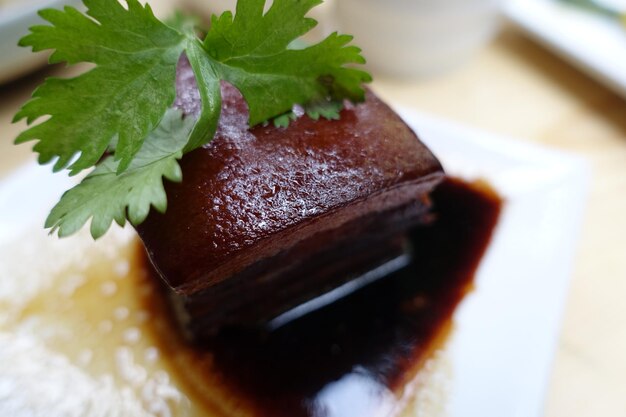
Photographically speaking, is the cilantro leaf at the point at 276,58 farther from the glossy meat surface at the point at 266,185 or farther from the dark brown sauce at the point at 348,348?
the dark brown sauce at the point at 348,348

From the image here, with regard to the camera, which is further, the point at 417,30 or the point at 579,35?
the point at 579,35

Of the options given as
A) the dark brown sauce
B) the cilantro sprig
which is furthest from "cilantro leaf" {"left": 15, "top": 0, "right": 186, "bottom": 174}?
the dark brown sauce

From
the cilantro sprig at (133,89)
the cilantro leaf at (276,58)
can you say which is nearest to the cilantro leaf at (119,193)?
the cilantro sprig at (133,89)

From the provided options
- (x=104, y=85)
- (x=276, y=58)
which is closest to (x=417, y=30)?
(x=276, y=58)

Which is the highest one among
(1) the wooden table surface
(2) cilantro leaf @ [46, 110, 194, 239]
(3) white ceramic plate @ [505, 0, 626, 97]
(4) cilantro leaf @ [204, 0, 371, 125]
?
(4) cilantro leaf @ [204, 0, 371, 125]

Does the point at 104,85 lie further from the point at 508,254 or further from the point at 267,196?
the point at 508,254

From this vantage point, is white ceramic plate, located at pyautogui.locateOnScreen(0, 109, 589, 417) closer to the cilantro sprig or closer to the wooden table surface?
the wooden table surface
